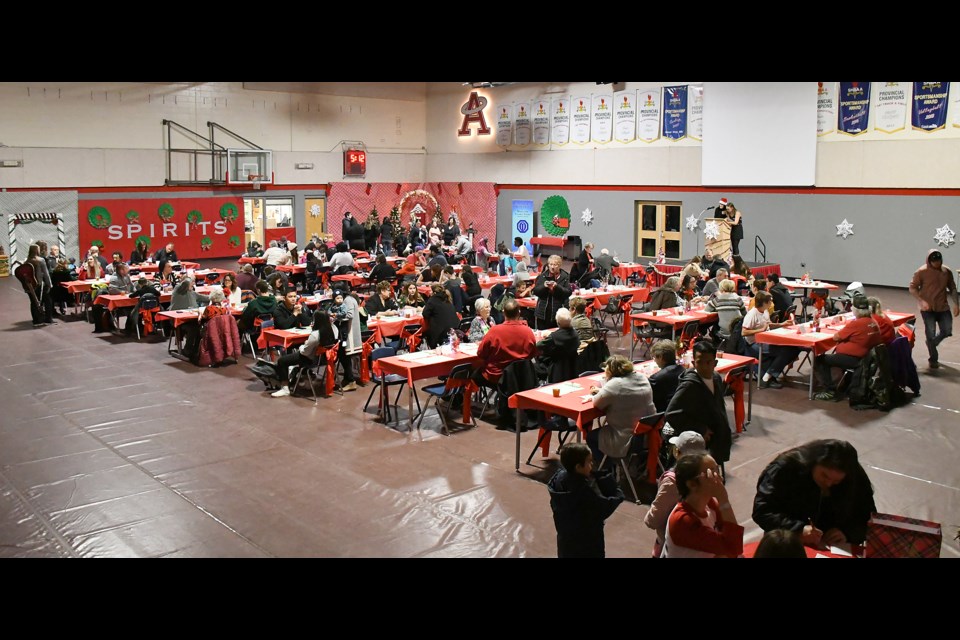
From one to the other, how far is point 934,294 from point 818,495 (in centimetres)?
810

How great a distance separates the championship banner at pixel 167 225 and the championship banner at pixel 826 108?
1732 centimetres

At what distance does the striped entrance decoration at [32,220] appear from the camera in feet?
76.7

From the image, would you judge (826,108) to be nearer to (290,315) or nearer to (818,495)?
(290,315)

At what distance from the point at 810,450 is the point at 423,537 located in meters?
3.09

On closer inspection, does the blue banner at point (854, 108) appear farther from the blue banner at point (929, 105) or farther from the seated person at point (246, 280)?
the seated person at point (246, 280)

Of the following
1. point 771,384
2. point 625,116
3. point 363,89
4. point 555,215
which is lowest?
point 771,384

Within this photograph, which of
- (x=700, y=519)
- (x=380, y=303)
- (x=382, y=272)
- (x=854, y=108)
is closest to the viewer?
(x=700, y=519)

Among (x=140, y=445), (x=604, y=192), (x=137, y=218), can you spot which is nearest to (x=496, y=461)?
(x=140, y=445)

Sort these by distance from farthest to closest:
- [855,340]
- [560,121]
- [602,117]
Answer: [560,121]
[602,117]
[855,340]

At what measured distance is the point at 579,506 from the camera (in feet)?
16.1

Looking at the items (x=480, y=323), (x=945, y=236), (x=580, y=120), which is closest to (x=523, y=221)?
(x=580, y=120)

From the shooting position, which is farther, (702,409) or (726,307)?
(726,307)

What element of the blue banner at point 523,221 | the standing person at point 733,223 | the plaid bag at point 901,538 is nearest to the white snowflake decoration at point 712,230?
the standing person at point 733,223

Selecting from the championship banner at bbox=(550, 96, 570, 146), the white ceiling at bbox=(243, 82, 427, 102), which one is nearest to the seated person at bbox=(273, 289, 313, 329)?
the championship banner at bbox=(550, 96, 570, 146)
